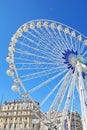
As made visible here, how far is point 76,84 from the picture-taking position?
28.9 meters

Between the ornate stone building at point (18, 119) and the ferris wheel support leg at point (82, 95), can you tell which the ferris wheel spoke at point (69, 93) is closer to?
the ferris wheel support leg at point (82, 95)

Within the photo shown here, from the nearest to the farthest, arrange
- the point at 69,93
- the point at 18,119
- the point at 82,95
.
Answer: the point at 82,95 < the point at 69,93 < the point at 18,119

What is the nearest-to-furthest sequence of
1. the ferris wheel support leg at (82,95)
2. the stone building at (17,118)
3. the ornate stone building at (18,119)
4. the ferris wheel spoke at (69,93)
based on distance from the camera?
the ferris wheel support leg at (82,95) < the ferris wheel spoke at (69,93) < the ornate stone building at (18,119) < the stone building at (17,118)

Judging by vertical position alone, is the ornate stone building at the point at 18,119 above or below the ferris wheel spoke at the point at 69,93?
above

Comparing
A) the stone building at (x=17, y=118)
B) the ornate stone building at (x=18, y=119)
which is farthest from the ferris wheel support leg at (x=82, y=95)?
the stone building at (x=17, y=118)

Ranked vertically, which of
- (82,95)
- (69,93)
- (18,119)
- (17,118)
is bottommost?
(82,95)

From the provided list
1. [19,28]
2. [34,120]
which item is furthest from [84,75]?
[34,120]

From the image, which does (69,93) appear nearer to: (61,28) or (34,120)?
(61,28)

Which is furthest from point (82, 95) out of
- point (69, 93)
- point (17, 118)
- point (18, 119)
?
point (17, 118)

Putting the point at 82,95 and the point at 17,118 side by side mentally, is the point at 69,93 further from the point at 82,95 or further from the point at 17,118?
the point at 17,118

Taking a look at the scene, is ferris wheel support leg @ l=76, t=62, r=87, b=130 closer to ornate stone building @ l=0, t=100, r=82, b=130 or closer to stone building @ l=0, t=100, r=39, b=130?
ornate stone building @ l=0, t=100, r=82, b=130

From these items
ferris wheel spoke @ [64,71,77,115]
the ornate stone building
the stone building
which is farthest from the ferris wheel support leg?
the stone building

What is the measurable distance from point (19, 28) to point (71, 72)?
28.3 feet

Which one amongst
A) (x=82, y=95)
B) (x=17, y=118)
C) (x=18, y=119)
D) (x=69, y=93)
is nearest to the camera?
(x=82, y=95)
